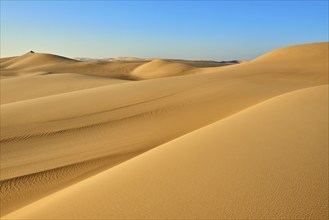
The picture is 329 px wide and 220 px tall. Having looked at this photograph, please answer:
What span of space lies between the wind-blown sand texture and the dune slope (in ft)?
0.03

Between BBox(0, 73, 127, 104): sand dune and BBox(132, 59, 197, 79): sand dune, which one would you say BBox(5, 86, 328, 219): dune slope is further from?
BBox(132, 59, 197, 79): sand dune

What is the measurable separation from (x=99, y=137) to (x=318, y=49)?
22.0 metres

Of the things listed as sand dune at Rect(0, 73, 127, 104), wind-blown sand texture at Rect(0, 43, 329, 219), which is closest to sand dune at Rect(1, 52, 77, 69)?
sand dune at Rect(0, 73, 127, 104)

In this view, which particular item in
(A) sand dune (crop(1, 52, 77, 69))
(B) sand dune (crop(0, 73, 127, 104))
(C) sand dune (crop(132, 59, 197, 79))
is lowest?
(B) sand dune (crop(0, 73, 127, 104))

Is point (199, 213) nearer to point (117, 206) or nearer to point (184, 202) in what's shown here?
point (184, 202)

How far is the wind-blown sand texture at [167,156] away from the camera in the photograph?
2.62 metres

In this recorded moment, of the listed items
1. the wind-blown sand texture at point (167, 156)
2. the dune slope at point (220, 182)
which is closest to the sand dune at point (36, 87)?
the wind-blown sand texture at point (167, 156)

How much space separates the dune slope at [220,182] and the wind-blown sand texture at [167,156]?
1 centimetres

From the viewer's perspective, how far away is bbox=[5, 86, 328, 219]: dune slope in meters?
2.47

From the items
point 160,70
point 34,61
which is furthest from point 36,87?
point 34,61

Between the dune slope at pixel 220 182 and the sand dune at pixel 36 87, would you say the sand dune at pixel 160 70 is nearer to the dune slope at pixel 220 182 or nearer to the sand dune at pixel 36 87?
the sand dune at pixel 36 87

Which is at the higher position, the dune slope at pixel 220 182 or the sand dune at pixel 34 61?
the sand dune at pixel 34 61

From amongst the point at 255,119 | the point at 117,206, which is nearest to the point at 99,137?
the point at 255,119

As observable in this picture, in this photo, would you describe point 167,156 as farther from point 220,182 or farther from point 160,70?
point 160,70
